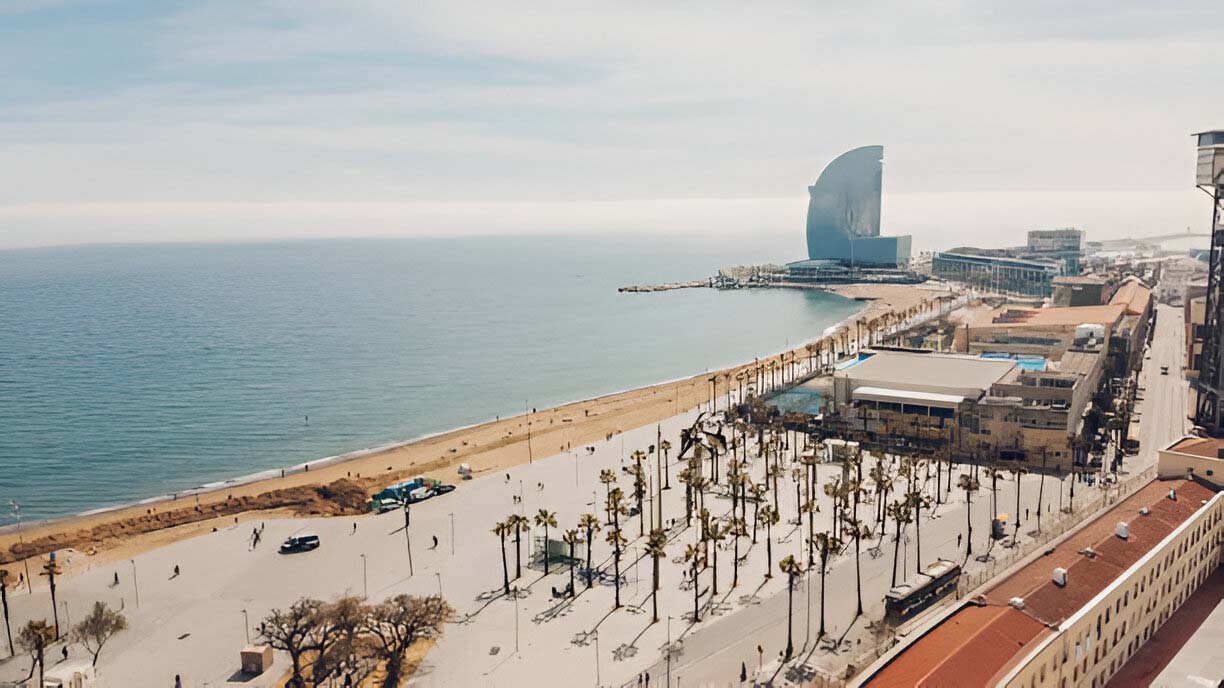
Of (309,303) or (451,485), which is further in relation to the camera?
(309,303)

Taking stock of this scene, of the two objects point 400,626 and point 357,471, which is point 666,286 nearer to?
point 357,471

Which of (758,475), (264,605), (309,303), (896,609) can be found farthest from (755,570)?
(309,303)

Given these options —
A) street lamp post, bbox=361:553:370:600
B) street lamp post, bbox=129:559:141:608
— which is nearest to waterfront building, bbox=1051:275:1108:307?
street lamp post, bbox=361:553:370:600

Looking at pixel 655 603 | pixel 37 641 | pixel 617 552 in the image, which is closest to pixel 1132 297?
pixel 617 552

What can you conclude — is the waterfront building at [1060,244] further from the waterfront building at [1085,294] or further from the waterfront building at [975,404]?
the waterfront building at [975,404]

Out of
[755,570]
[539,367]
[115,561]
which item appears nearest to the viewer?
[755,570]

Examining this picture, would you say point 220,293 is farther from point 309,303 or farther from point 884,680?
point 884,680

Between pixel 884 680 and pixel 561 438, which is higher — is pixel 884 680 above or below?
above

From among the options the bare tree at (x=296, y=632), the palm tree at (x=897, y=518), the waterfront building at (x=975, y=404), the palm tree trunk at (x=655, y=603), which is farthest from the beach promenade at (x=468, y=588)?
the waterfront building at (x=975, y=404)
